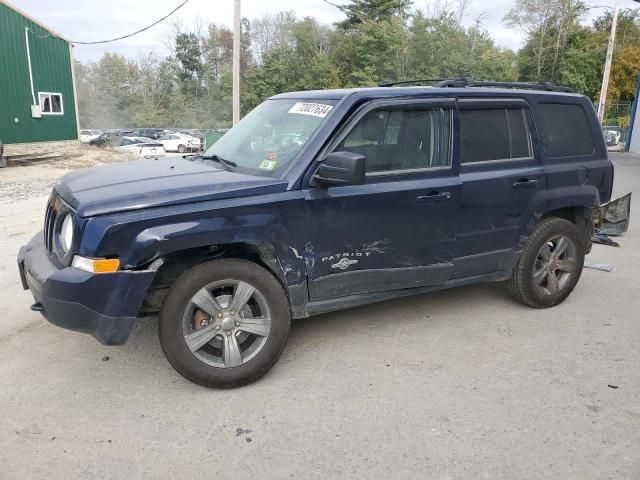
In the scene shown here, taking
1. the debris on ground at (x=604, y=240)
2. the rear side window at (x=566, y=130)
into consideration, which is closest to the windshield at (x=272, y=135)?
the rear side window at (x=566, y=130)

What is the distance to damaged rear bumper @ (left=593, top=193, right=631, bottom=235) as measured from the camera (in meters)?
7.61

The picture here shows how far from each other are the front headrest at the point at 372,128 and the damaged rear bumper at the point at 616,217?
17.6 feet

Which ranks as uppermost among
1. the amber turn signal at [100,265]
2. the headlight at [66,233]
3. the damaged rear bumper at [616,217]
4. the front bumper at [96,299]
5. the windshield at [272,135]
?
the windshield at [272,135]

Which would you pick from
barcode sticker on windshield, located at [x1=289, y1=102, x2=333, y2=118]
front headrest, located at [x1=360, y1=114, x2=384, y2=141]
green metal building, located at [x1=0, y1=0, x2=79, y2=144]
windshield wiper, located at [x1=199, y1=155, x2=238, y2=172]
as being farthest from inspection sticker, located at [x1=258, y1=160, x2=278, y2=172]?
green metal building, located at [x1=0, y1=0, x2=79, y2=144]

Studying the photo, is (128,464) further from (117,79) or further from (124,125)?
(117,79)

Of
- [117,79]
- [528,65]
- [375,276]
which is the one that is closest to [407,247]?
[375,276]

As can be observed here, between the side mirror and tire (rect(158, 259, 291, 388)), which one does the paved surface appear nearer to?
tire (rect(158, 259, 291, 388))

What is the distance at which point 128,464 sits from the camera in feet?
8.50

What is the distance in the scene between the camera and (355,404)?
314cm

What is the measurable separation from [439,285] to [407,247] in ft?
1.69

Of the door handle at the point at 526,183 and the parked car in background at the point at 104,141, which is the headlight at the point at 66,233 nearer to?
the door handle at the point at 526,183

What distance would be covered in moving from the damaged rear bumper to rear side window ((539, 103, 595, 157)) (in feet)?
11.2

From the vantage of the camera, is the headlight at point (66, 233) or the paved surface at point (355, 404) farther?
the headlight at point (66, 233)

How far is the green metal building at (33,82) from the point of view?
62.2ft
